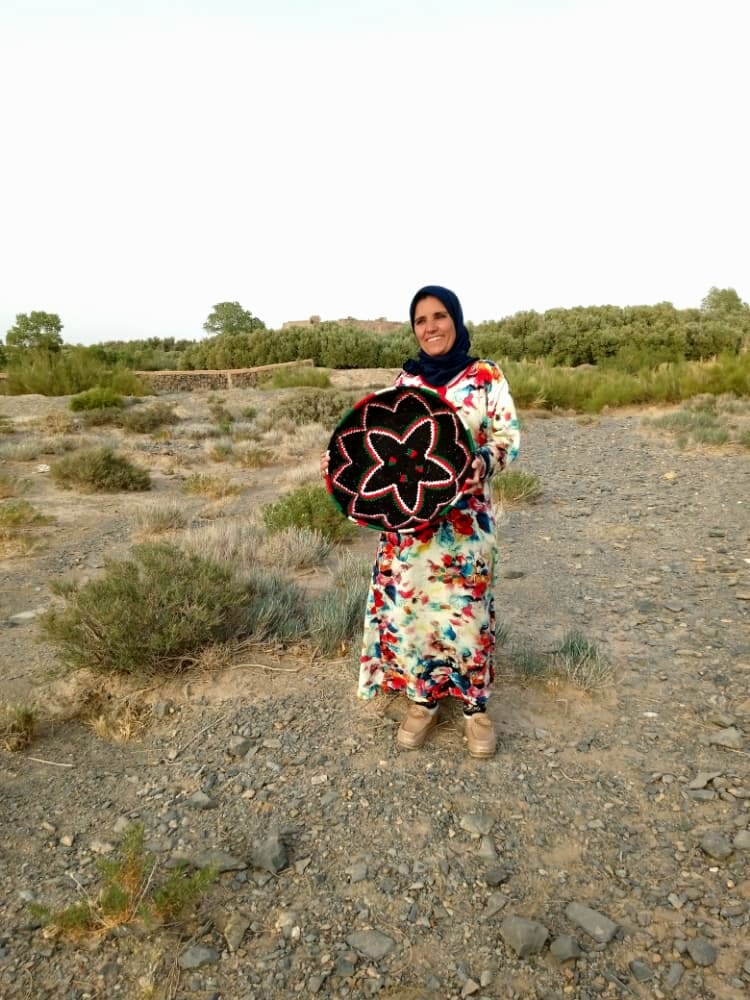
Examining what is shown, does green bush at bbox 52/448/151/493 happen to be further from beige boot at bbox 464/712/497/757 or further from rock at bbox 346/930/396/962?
→ rock at bbox 346/930/396/962

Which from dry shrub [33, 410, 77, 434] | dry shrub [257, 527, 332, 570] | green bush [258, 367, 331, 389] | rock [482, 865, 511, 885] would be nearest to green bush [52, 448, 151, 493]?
dry shrub [257, 527, 332, 570]

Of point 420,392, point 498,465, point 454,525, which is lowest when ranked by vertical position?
point 454,525

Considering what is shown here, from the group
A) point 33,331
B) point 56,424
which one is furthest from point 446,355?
point 33,331

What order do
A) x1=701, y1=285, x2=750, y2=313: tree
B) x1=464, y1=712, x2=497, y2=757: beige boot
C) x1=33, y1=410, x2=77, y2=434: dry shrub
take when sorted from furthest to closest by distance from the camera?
x1=701, y1=285, x2=750, y2=313: tree < x1=33, y1=410, x2=77, y2=434: dry shrub < x1=464, y1=712, x2=497, y2=757: beige boot

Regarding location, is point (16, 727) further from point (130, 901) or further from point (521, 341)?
point (521, 341)

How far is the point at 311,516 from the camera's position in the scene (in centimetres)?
610

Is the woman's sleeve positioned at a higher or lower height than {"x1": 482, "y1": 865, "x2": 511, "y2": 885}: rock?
higher

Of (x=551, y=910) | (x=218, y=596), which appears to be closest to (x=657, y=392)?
(x=218, y=596)

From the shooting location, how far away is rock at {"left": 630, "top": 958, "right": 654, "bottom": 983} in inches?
74.7

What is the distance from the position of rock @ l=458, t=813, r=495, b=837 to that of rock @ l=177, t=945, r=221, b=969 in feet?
3.05

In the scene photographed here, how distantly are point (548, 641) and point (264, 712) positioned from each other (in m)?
1.73

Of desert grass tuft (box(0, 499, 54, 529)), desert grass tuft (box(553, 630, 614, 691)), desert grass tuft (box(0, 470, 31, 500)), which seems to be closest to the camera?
desert grass tuft (box(553, 630, 614, 691))

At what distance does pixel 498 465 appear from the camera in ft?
8.50

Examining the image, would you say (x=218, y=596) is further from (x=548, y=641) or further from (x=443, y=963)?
(x=443, y=963)
